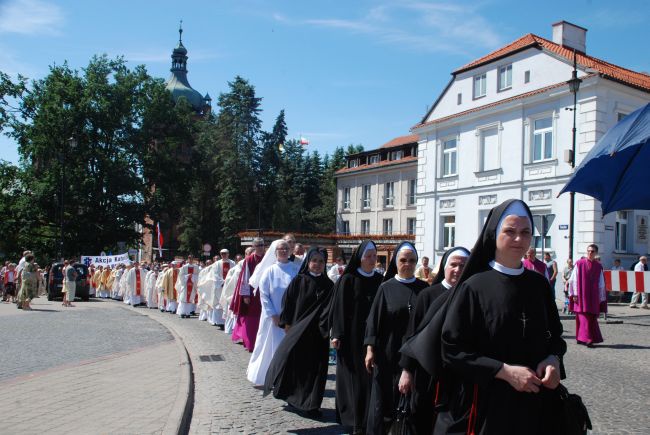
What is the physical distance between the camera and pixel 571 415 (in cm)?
319

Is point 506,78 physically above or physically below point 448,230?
above

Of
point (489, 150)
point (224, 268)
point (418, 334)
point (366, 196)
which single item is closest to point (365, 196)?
point (366, 196)

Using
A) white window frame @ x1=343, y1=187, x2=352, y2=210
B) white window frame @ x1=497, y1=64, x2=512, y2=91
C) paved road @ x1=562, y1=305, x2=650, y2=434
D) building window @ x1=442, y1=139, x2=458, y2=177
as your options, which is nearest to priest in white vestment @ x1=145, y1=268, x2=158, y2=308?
building window @ x1=442, y1=139, x2=458, y2=177

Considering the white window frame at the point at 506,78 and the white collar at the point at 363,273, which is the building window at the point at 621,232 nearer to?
the white window frame at the point at 506,78

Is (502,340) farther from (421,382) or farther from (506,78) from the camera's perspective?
(506,78)

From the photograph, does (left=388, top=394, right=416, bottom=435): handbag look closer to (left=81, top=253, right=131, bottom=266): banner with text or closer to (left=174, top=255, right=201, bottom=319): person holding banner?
(left=174, top=255, right=201, bottom=319): person holding banner

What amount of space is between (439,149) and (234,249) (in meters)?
29.4

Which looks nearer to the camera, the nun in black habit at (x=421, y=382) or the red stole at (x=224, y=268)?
the nun in black habit at (x=421, y=382)

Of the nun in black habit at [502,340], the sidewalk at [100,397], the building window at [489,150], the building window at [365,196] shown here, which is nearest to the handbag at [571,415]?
the nun in black habit at [502,340]

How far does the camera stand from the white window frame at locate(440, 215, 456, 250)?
3397 centimetres

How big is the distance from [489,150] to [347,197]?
2644 cm

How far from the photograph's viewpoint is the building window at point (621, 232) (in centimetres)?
2705

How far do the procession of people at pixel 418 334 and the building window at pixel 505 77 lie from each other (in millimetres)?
22895

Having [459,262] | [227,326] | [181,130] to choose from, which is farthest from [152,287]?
[181,130]
